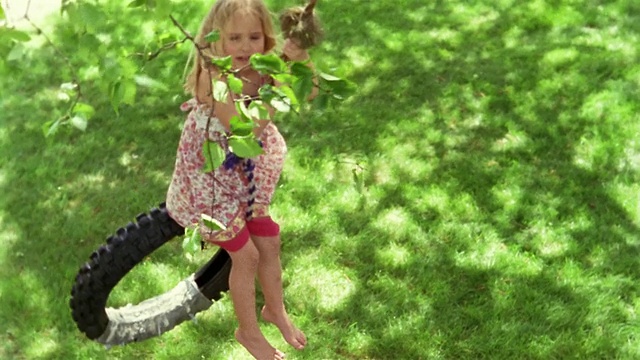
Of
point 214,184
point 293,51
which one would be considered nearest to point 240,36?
point 293,51

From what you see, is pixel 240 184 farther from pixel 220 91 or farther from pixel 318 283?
pixel 220 91

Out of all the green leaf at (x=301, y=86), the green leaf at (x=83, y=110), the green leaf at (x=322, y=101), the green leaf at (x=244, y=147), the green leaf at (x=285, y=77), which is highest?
the green leaf at (x=285, y=77)

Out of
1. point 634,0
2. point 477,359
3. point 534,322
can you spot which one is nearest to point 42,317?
point 477,359

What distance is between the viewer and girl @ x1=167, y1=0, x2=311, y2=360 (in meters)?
3.35

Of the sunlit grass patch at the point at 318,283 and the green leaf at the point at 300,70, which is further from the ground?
the green leaf at the point at 300,70

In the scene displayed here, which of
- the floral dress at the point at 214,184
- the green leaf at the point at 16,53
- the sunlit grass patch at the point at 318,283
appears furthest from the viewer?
the sunlit grass patch at the point at 318,283

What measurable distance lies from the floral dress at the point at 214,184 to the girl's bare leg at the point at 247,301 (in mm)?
137

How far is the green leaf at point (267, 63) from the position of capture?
Answer: 165 cm

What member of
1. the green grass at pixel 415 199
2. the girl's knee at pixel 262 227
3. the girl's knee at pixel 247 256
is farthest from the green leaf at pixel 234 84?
the girl's knee at pixel 262 227

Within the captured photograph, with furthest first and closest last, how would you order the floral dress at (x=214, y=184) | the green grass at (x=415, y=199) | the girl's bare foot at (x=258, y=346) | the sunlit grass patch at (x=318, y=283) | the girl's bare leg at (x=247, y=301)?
the sunlit grass patch at (x=318, y=283) → the green grass at (x=415, y=199) → the girl's bare foot at (x=258, y=346) → the girl's bare leg at (x=247, y=301) → the floral dress at (x=214, y=184)

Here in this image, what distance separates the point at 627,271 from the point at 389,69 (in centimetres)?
296

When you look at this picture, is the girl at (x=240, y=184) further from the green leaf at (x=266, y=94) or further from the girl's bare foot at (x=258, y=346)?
the green leaf at (x=266, y=94)

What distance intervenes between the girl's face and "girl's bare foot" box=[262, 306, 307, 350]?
1332 millimetres

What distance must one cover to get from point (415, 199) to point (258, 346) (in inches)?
69.0
